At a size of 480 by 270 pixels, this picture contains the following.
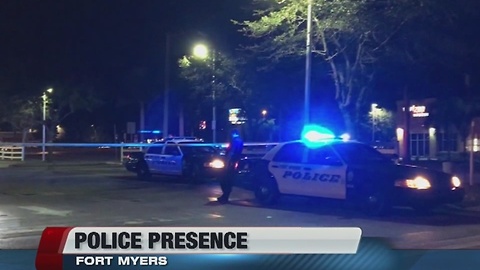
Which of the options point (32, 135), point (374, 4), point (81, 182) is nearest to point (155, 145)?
point (81, 182)

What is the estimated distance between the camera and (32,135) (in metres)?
56.6

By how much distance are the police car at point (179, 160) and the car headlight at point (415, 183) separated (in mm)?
8505

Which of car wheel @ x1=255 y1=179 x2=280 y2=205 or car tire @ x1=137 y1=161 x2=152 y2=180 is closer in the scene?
car wheel @ x1=255 y1=179 x2=280 y2=205

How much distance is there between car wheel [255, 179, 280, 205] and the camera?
16.2 meters

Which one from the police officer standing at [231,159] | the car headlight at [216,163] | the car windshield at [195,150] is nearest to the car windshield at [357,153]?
the police officer standing at [231,159]

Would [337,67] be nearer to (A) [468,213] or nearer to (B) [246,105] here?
(B) [246,105]

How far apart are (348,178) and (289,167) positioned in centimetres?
137

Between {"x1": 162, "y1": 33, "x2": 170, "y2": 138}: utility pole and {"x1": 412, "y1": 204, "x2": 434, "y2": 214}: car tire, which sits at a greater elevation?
{"x1": 162, "y1": 33, "x2": 170, "y2": 138}: utility pole

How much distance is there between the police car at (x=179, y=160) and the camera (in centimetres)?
2330

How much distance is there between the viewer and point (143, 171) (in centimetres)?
2489

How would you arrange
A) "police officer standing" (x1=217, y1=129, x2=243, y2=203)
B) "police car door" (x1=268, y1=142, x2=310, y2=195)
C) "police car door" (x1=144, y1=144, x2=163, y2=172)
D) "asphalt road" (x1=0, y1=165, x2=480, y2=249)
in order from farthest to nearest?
"police car door" (x1=144, y1=144, x2=163, y2=172) < "police officer standing" (x1=217, y1=129, x2=243, y2=203) < "police car door" (x1=268, y1=142, x2=310, y2=195) < "asphalt road" (x1=0, y1=165, x2=480, y2=249)

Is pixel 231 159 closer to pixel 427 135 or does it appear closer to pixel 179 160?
pixel 179 160

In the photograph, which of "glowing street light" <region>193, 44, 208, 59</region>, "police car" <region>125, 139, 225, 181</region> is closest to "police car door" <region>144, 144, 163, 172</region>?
"police car" <region>125, 139, 225, 181</region>

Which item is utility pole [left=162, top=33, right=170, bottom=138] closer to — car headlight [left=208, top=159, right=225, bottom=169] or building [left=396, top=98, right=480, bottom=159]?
car headlight [left=208, top=159, right=225, bottom=169]
